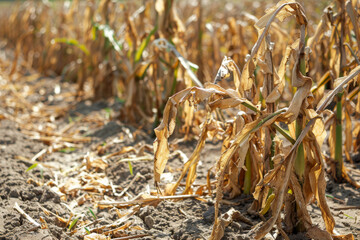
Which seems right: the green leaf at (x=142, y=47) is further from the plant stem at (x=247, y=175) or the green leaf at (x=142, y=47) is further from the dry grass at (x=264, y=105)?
the plant stem at (x=247, y=175)

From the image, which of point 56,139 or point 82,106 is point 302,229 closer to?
point 56,139

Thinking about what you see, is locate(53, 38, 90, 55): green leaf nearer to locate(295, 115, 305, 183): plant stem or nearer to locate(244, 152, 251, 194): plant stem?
locate(244, 152, 251, 194): plant stem

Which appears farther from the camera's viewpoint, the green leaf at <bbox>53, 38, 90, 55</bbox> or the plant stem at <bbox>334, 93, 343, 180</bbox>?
the green leaf at <bbox>53, 38, 90, 55</bbox>

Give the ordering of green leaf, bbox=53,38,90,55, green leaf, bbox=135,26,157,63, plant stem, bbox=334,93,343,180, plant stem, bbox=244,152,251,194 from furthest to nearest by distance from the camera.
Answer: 1. green leaf, bbox=53,38,90,55
2. green leaf, bbox=135,26,157,63
3. plant stem, bbox=334,93,343,180
4. plant stem, bbox=244,152,251,194

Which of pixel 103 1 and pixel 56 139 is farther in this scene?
pixel 103 1

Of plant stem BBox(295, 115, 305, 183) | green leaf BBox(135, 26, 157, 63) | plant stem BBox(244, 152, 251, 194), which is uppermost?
green leaf BBox(135, 26, 157, 63)

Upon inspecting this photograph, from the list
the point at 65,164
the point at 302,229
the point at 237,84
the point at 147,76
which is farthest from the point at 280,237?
the point at 147,76

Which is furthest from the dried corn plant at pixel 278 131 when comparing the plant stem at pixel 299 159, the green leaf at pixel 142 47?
the green leaf at pixel 142 47

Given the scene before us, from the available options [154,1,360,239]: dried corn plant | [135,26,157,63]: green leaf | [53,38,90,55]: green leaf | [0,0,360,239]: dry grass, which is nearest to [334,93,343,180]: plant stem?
[0,0,360,239]: dry grass

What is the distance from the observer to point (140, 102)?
3.29m

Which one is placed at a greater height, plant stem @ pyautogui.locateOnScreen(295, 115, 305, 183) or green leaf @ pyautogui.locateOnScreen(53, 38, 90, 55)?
green leaf @ pyautogui.locateOnScreen(53, 38, 90, 55)

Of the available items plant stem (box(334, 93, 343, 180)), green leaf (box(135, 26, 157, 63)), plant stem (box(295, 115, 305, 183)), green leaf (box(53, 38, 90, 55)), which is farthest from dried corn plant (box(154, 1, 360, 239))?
green leaf (box(53, 38, 90, 55))

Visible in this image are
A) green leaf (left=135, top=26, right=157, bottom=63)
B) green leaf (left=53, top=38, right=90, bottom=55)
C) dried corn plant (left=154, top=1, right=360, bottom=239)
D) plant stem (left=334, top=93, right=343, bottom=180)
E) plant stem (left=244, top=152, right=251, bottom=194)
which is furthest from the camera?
green leaf (left=53, top=38, right=90, bottom=55)

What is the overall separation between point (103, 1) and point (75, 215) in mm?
2307
